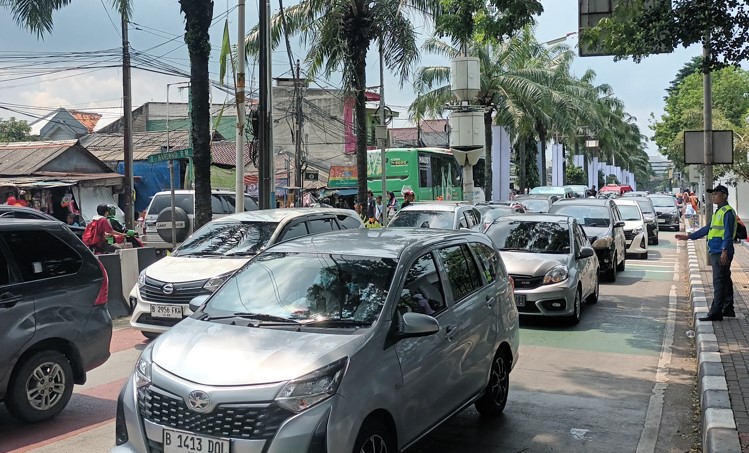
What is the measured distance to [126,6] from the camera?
15258 millimetres

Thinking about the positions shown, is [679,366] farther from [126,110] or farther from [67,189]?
[67,189]

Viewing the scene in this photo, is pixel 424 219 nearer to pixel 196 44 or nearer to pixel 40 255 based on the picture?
pixel 196 44

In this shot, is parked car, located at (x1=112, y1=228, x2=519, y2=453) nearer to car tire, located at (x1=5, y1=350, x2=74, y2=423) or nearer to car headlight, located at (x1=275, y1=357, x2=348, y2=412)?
car headlight, located at (x1=275, y1=357, x2=348, y2=412)

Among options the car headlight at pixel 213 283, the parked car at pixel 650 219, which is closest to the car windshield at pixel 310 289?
the car headlight at pixel 213 283

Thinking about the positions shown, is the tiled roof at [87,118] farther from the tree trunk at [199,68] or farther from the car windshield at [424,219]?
the car windshield at [424,219]

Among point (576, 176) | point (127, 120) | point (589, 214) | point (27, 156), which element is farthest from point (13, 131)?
point (576, 176)

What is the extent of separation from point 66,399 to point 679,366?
6.78m

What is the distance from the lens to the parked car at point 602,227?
15.9 m

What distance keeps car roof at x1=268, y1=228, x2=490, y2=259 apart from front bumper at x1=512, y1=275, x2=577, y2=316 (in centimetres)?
464

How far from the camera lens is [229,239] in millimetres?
10102

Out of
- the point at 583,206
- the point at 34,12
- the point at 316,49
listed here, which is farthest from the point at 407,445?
the point at 316,49

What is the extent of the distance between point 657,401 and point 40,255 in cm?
603

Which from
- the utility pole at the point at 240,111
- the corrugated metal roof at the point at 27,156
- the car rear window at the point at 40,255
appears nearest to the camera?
the car rear window at the point at 40,255

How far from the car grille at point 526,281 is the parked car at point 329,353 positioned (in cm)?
459
